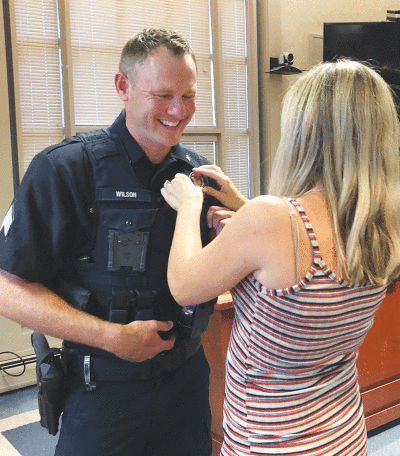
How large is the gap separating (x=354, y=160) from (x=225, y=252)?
0.30 metres

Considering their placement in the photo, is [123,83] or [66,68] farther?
[66,68]

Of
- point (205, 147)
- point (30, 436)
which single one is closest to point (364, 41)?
point (205, 147)

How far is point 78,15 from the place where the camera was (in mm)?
3832

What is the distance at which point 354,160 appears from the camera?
1.02m

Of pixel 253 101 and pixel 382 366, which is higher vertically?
pixel 253 101

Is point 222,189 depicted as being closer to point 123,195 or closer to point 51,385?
point 123,195

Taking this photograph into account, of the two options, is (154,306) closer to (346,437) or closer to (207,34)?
(346,437)

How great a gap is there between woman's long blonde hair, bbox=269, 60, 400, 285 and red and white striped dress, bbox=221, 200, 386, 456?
0.20 feet

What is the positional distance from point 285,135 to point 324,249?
251mm

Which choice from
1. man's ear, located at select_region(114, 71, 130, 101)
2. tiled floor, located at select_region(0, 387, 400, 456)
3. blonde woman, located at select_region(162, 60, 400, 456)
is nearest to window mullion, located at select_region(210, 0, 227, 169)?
tiled floor, located at select_region(0, 387, 400, 456)

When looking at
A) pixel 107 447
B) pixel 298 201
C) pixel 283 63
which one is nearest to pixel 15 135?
pixel 283 63

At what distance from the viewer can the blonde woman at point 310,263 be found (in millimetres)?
993

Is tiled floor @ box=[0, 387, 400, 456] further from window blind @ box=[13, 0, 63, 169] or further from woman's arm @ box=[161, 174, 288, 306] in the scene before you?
woman's arm @ box=[161, 174, 288, 306]

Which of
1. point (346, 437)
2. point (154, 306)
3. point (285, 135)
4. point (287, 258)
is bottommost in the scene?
point (346, 437)
